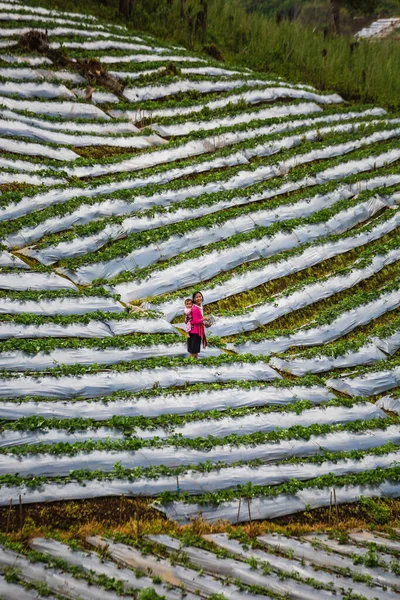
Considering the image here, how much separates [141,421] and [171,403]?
747 millimetres

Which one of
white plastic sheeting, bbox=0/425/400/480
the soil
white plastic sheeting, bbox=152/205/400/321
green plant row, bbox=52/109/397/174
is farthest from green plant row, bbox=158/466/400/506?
the soil

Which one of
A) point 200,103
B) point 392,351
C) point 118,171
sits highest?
point 200,103

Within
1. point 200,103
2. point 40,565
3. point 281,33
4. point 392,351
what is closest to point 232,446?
point 40,565

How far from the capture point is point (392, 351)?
13.8 metres

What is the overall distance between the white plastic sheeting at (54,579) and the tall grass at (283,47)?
2282 cm

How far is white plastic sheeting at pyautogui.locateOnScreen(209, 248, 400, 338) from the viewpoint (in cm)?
1349

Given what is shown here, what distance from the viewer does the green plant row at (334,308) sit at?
43.9ft

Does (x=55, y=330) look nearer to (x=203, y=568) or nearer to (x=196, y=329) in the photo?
(x=196, y=329)

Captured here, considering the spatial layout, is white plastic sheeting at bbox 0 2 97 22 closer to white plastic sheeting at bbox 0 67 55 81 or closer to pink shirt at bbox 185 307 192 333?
white plastic sheeting at bbox 0 67 55 81

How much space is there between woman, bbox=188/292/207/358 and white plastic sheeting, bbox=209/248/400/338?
120cm

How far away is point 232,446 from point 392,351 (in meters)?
5.02

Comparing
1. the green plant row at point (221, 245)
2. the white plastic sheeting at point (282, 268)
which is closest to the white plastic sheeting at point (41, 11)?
the green plant row at point (221, 245)

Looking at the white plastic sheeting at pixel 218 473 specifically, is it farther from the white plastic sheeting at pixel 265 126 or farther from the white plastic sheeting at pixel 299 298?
the white plastic sheeting at pixel 265 126

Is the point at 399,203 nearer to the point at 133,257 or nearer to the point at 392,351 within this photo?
the point at 392,351
